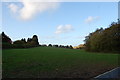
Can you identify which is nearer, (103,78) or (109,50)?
(103,78)

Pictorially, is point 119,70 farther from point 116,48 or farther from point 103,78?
point 116,48

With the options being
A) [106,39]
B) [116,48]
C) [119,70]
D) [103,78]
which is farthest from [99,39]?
[103,78]

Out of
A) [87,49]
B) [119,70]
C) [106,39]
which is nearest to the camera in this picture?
[119,70]

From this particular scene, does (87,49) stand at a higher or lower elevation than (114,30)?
lower

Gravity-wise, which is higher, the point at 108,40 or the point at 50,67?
the point at 108,40

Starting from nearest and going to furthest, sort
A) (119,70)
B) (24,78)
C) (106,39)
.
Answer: (24,78)
(119,70)
(106,39)

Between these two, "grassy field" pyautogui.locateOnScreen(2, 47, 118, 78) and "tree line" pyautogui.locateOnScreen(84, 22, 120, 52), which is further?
"tree line" pyautogui.locateOnScreen(84, 22, 120, 52)

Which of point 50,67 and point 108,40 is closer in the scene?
point 50,67

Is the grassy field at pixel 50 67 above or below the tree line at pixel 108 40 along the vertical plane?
below

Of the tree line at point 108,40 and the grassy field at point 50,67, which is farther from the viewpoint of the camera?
the tree line at point 108,40

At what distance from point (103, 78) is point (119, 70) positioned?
3422 millimetres

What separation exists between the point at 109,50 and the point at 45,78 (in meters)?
37.5

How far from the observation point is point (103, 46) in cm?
4262

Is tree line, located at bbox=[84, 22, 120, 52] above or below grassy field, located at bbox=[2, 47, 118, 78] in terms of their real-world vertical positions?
above
